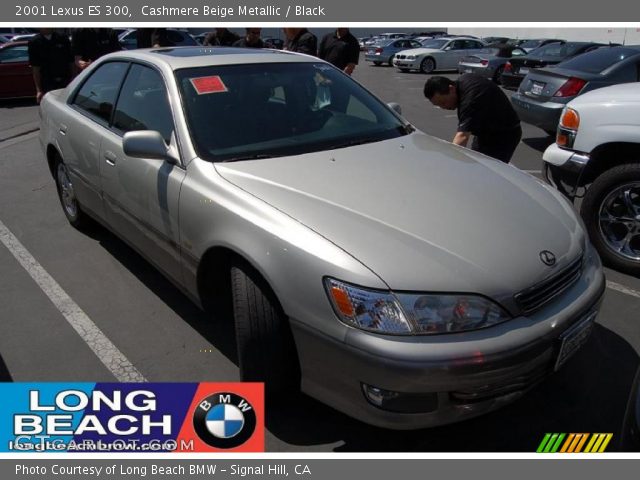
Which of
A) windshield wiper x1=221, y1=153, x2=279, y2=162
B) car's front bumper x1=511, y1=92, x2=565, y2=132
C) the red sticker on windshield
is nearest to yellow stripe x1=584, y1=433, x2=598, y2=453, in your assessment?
windshield wiper x1=221, y1=153, x2=279, y2=162

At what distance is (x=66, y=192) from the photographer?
15.6 feet

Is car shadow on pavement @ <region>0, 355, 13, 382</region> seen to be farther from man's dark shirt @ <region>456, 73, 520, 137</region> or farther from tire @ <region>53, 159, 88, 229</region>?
man's dark shirt @ <region>456, 73, 520, 137</region>

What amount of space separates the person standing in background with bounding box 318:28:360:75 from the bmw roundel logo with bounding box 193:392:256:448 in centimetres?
590

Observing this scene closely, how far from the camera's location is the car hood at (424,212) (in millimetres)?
2213

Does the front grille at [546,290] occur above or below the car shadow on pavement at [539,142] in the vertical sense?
above

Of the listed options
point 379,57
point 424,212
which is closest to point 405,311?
point 424,212

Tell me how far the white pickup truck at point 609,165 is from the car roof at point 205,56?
2.09 m

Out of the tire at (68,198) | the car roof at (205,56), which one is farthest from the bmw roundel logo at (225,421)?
the tire at (68,198)

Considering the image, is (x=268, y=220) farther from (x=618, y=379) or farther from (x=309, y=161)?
(x=618, y=379)

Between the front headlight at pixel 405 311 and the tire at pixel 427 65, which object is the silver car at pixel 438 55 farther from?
the front headlight at pixel 405 311

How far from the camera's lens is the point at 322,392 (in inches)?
91.2

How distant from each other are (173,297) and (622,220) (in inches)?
128

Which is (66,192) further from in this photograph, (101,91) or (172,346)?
(172,346)

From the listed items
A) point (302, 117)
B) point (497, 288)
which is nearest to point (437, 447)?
point (497, 288)
